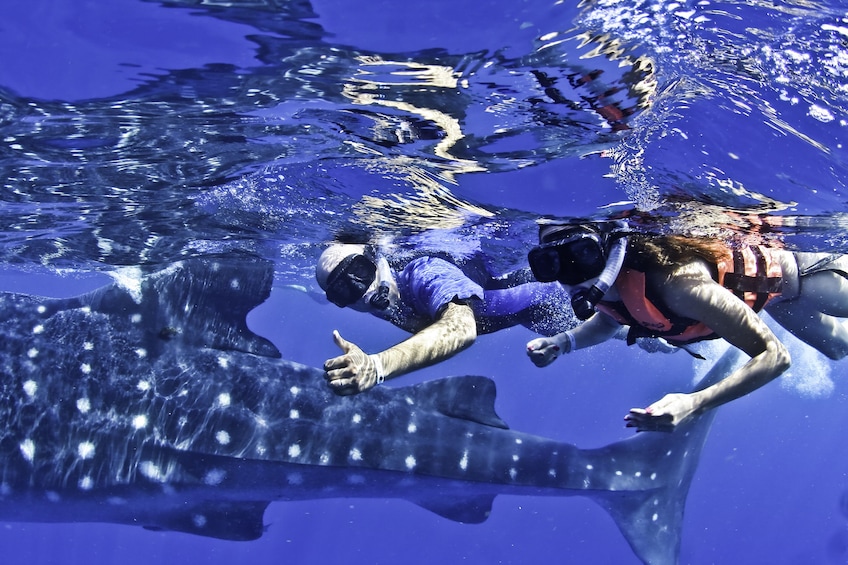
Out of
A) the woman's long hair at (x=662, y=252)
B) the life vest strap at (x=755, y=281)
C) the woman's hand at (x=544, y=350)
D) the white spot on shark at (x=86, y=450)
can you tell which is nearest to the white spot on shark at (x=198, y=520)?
the white spot on shark at (x=86, y=450)

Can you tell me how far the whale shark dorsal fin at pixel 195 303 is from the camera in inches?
347

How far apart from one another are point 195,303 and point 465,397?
4.04m

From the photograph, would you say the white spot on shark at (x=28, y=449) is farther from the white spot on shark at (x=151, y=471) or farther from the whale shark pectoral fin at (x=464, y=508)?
the whale shark pectoral fin at (x=464, y=508)

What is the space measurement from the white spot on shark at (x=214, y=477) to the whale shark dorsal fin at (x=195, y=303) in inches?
65.1

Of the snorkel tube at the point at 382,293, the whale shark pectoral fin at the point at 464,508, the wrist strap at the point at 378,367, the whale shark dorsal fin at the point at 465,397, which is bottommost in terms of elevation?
the whale shark pectoral fin at the point at 464,508

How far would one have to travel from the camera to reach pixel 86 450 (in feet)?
27.0

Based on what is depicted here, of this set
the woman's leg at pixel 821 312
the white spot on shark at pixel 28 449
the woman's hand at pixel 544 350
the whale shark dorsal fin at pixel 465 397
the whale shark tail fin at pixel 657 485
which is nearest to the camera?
the woman's leg at pixel 821 312

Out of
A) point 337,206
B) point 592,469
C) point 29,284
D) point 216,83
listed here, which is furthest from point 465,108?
point 29,284

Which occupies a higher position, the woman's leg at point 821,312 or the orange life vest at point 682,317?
the orange life vest at point 682,317

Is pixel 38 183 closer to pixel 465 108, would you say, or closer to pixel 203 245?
pixel 203 245

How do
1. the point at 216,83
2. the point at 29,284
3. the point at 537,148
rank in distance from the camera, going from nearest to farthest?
the point at 216,83, the point at 537,148, the point at 29,284

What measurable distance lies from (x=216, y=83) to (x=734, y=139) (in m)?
4.82

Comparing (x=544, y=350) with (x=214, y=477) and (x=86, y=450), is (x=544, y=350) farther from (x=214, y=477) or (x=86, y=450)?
(x=86, y=450)

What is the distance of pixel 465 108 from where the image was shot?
566 centimetres
